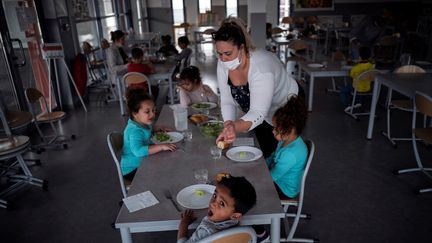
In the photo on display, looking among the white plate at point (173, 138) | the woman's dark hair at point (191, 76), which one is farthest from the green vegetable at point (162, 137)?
the woman's dark hair at point (191, 76)

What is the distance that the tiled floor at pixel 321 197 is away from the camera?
8.36 ft

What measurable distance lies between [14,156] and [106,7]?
697cm

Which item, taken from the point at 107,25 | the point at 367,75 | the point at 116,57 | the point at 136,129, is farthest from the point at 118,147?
the point at 107,25

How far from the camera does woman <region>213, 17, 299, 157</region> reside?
1950 millimetres

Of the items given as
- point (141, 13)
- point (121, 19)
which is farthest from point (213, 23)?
point (121, 19)

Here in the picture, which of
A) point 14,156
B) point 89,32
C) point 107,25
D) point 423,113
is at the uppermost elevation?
point 107,25

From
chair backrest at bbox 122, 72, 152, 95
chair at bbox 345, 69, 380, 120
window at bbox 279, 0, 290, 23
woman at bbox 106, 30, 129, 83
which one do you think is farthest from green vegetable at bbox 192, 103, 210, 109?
window at bbox 279, 0, 290, 23

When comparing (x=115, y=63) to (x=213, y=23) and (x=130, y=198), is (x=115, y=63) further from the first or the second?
(x=213, y=23)

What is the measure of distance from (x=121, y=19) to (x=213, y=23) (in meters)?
3.84

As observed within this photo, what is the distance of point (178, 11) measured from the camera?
13.0 meters

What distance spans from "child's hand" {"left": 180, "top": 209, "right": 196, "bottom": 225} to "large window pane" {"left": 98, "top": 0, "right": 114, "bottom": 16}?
808cm

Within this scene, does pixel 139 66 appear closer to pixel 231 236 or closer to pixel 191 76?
pixel 191 76

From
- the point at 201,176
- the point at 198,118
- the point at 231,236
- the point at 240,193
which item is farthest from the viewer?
the point at 198,118

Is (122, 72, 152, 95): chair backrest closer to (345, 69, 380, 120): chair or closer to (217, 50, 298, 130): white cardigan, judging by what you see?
(217, 50, 298, 130): white cardigan
